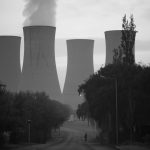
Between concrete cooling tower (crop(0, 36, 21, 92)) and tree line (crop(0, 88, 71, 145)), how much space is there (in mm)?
14270

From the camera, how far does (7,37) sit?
216 feet

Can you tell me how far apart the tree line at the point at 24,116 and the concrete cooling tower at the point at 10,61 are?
1427 centimetres

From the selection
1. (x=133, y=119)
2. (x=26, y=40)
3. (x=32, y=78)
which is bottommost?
(x=133, y=119)

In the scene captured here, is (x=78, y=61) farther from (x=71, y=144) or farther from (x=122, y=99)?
(x=71, y=144)

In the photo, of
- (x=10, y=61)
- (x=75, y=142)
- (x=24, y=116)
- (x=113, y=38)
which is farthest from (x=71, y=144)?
(x=10, y=61)

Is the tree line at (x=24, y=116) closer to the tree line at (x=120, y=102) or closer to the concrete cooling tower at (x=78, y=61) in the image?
the tree line at (x=120, y=102)

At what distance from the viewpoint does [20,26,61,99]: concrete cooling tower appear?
63156 millimetres

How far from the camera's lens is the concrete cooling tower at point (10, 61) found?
6612 cm

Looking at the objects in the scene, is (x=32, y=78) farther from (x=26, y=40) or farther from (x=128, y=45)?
(x=128, y=45)

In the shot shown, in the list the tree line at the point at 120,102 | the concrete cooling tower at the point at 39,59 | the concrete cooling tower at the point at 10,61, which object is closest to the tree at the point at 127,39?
the tree line at the point at 120,102

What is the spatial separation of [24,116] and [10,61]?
31.9 metres

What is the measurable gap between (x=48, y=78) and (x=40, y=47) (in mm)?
5118

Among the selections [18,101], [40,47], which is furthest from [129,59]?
[40,47]

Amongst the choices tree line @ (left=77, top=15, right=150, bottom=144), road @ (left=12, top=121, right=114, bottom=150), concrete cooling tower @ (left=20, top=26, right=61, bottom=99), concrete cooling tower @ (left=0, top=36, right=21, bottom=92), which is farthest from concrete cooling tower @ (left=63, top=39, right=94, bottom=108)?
tree line @ (left=77, top=15, right=150, bottom=144)
